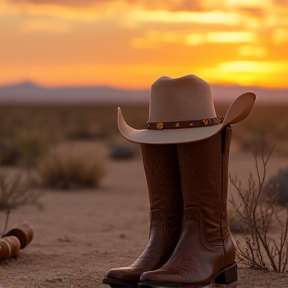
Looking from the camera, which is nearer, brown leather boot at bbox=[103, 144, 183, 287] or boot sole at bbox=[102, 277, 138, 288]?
boot sole at bbox=[102, 277, 138, 288]

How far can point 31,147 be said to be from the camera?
70.8ft

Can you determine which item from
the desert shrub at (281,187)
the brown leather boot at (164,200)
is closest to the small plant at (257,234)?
the brown leather boot at (164,200)

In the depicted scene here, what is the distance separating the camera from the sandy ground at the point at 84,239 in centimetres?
574

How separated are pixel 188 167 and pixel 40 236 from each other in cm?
424

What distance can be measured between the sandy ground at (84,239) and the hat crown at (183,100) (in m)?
1.39

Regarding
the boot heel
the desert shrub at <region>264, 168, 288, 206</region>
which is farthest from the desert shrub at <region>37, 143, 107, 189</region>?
the boot heel

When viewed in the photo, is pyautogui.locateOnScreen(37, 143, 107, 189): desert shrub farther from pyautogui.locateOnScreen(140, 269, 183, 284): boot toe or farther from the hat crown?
pyautogui.locateOnScreen(140, 269, 183, 284): boot toe

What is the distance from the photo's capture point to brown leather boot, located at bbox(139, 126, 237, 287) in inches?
192

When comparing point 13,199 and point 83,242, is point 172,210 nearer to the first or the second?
point 83,242

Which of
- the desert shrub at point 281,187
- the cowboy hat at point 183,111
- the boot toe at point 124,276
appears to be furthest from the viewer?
the desert shrub at point 281,187

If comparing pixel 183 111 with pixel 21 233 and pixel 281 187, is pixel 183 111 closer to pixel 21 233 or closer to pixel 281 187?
pixel 21 233

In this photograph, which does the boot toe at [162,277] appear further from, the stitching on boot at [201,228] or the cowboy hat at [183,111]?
the cowboy hat at [183,111]

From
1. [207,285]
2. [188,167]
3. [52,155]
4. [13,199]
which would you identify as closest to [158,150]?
[188,167]

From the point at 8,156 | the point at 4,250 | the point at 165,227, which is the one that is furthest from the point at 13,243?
the point at 8,156
